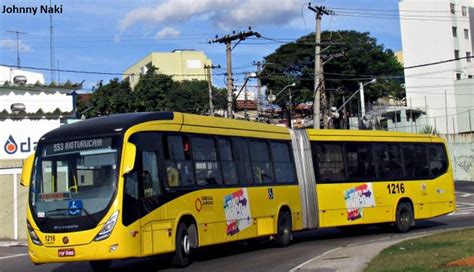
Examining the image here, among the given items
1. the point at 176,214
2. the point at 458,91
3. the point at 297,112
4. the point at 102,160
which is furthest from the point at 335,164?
the point at 297,112

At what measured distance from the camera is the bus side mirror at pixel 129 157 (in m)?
11.3

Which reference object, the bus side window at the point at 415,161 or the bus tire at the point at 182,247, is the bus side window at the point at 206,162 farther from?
the bus side window at the point at 415,161

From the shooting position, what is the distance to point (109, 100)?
2292 inches

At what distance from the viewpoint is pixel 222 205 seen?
47.1 ft

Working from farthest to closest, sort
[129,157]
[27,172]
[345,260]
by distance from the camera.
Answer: [345,260] → [27,172] → [129,157]

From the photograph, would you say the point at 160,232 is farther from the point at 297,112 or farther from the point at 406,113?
the point at 297,112

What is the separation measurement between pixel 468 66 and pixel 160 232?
222 feet

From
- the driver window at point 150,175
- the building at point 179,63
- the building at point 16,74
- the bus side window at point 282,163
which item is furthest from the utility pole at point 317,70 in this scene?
the building at point 179,63

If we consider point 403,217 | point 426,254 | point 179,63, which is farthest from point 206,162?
point 179,63

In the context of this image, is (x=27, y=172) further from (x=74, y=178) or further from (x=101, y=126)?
(x=101, y=126)

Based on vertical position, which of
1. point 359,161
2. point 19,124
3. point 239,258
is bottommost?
point 239,258

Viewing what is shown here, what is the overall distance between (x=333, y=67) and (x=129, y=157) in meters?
65.2

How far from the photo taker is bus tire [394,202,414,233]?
2039cm

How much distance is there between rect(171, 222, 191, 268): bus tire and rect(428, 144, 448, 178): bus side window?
11484mm
